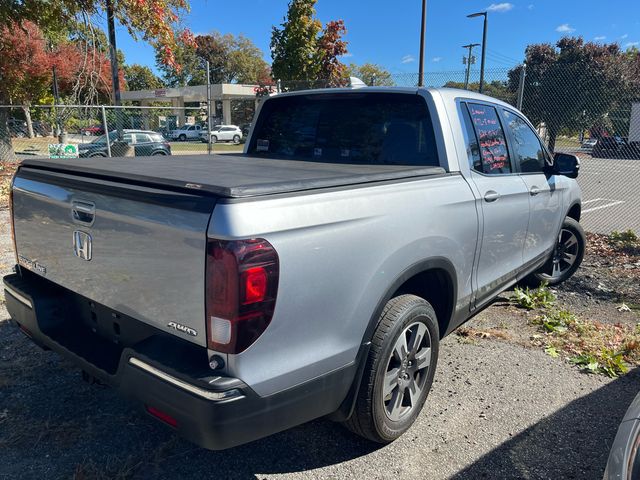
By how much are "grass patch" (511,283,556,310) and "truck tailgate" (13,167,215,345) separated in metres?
3.85

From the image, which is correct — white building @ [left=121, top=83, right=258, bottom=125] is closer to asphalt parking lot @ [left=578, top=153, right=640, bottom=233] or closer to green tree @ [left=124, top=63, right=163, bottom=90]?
green tree @ [left=124, top=63, right=163, bottom=90]

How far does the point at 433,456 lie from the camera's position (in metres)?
2.68

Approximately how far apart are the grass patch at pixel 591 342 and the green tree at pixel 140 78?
78861mm

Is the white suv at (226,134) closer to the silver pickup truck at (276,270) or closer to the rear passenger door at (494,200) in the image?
the rear passenger door at (494,200)

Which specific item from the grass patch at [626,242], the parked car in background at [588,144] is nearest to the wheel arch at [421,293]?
the grass patch at [626,242]

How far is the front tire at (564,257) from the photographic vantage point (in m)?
5.29

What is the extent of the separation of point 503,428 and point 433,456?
1.78 ft

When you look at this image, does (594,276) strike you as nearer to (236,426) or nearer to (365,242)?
(365,242)

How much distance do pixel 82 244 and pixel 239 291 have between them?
1009 mm

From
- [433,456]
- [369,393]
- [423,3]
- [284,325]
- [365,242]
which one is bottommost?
[433,456]

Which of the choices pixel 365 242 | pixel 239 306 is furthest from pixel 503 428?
pixel 239 306

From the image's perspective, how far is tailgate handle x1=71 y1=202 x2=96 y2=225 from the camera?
2.27 metres

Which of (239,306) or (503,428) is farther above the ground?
(239,306)

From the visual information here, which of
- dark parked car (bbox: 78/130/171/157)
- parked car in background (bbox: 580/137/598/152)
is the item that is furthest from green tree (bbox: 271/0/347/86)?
parked car in background (bbox: 580/137/598/152)
